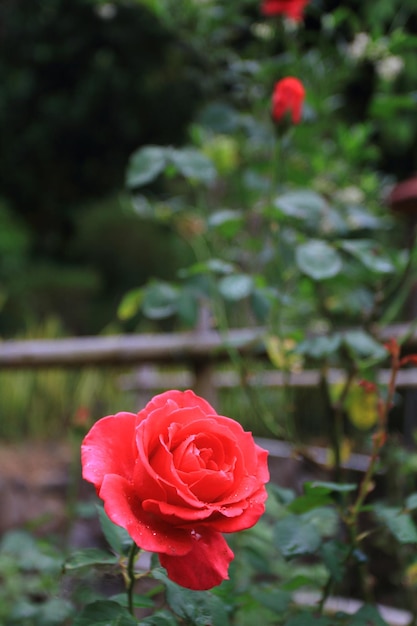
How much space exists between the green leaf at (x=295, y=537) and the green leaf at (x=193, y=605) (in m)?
0.13

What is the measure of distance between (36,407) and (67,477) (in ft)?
1.77

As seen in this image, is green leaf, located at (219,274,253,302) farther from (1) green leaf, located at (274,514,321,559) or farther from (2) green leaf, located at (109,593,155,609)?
(2) green leaf, located at (109,593,155,609)

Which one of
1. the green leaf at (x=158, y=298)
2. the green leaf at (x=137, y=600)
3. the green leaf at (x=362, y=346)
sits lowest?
the green leaf at (x=137, y=600)

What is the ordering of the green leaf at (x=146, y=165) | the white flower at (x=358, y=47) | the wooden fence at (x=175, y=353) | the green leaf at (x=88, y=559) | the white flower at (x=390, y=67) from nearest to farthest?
1. the green leaf at (x=88, y=559)
2. the green leaf at (x=146, y=165)
3. the wooden fence at (x=175, y=353)
4. the white flower at (x=358, y=47)
5. the white flower at (x=390, y=67)

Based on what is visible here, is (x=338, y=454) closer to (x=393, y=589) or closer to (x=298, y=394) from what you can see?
(x=393, y=589)

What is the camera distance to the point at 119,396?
358 centimetres

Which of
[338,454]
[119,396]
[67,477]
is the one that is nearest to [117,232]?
[119,396]

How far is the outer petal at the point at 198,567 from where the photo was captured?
405mm

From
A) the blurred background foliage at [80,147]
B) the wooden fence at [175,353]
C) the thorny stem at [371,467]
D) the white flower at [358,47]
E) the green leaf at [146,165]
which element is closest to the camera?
the thorny stem at [371,467]

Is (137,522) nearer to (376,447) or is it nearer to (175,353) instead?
(376,447)

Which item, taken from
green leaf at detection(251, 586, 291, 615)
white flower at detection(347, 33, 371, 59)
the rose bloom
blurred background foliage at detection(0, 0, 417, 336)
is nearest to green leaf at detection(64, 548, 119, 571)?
the rose bloom

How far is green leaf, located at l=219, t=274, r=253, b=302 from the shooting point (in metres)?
0.97

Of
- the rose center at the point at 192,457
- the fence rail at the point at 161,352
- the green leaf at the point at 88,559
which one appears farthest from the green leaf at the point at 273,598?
the fence rail at the point at 161,352

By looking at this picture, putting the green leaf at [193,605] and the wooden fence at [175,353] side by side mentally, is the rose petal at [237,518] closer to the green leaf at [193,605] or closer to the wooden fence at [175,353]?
the green leaf at [193,605]
